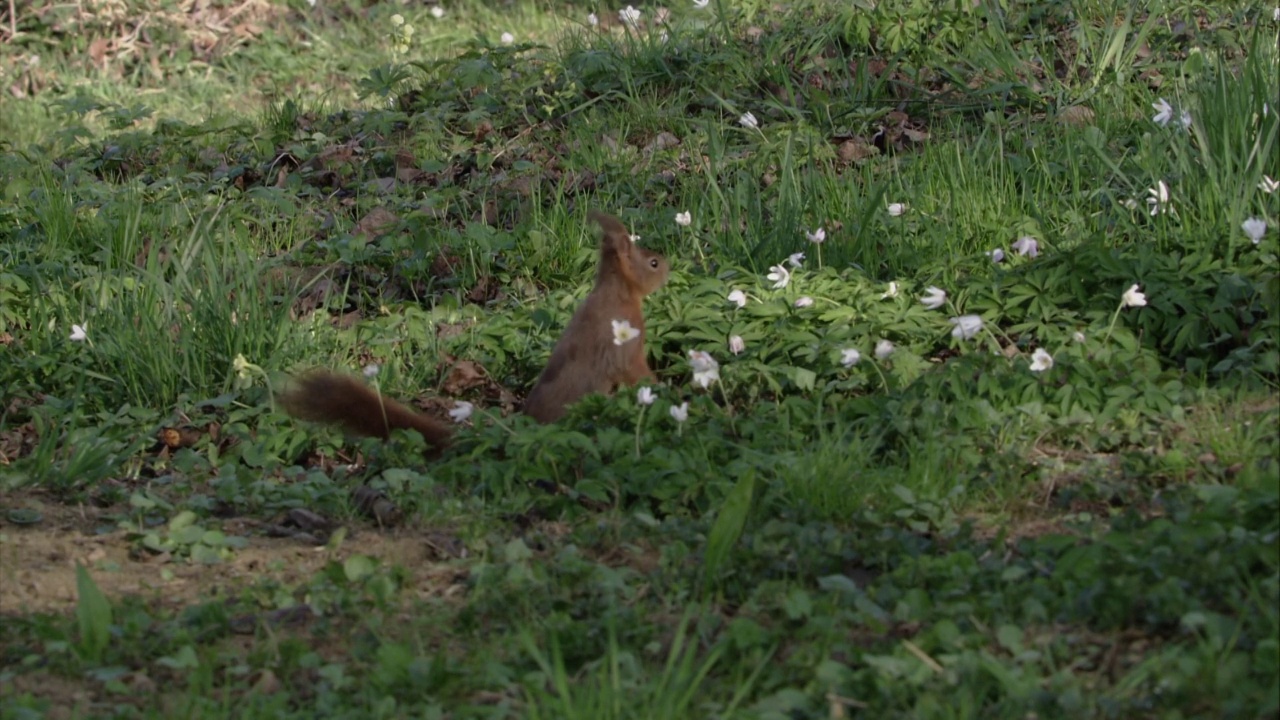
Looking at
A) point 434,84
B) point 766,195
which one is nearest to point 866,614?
point 766,195

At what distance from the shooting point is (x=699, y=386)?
4.38 m

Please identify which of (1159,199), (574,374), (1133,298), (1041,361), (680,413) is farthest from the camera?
(1159,199)

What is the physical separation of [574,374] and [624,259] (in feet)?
1.51

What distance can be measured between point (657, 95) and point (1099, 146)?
231 centimetres

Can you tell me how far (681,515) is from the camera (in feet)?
12.0

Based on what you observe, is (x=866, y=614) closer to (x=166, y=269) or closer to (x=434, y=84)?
(x=166, y=269)

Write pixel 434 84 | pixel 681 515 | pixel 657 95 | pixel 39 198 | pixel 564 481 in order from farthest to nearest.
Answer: pixel 434 84 → pixel 657 95 → pixel 39 198 → pixel 564 481 → pixel 681 515

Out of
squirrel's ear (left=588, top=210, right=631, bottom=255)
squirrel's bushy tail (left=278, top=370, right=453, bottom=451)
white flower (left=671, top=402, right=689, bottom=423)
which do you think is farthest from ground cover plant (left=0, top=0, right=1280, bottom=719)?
squirrel's ear (left=588, top=210, right=631, bottom=255)

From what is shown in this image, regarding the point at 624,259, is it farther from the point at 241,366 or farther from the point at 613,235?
the point at 241,366

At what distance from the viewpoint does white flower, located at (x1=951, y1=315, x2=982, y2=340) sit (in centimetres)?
415

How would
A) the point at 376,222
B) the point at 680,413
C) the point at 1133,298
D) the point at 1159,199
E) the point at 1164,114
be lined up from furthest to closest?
the point at 376,222 → the point at 1164,114 → the point at 1159,199 → the point at 1133,298 → the point at 680,413

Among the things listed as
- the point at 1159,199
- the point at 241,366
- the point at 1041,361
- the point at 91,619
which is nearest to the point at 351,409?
the point at 241,366

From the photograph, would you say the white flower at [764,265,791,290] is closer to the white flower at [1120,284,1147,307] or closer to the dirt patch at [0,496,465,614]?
the white flower at [1120,284,1147,307]

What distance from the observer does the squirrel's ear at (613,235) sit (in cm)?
458
